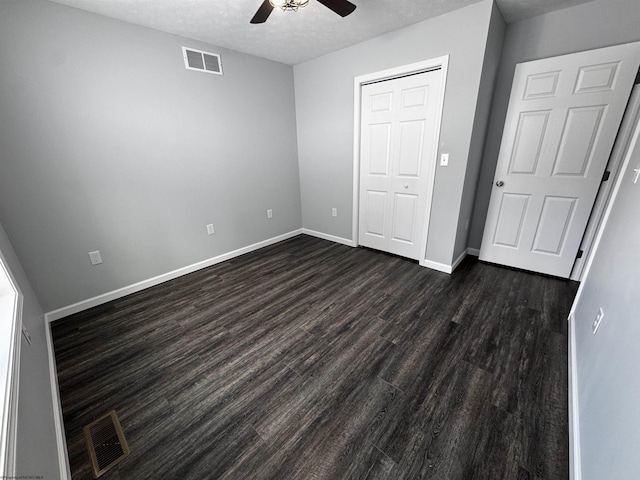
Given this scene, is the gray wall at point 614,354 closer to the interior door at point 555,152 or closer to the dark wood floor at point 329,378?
the dark wood floor at point 329,378

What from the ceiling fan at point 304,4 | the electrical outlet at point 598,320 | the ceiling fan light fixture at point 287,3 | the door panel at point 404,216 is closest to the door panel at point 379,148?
the door panel at point 404,216

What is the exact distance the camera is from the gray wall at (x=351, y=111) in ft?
7.29

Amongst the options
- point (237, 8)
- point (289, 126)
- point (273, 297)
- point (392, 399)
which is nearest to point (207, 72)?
point (237, 8)

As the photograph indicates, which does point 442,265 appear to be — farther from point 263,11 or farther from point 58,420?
point 58,420

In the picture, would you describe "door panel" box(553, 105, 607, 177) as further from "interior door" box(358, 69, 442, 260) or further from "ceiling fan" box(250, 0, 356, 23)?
"ceiling fan" box(250, 0, 356, 23)

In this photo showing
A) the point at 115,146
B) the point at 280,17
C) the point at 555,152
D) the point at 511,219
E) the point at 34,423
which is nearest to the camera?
the point at 34,423

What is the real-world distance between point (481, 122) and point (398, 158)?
0.84 metres

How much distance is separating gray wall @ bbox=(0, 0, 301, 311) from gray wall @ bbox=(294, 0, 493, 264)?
61 centimetres

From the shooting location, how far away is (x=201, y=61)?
262cm

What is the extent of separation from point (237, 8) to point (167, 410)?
2840mm

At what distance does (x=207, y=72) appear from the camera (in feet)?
8.83

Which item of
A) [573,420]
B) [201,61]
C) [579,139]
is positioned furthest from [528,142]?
[201,61]

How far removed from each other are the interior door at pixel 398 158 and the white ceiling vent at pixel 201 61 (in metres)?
1.65

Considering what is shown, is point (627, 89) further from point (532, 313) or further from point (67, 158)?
point (67, 158)
